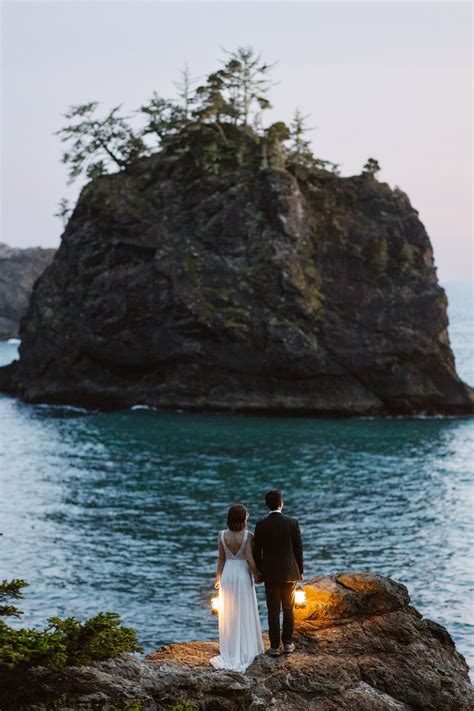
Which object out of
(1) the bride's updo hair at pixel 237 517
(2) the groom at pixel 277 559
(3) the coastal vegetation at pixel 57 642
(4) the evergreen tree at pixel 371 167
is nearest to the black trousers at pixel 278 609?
(2) the groom at pixel 277 559

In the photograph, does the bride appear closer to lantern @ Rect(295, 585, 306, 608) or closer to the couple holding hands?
the couple holding hands

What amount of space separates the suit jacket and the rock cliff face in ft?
194

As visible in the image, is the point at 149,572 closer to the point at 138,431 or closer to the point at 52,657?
the point at 52,657

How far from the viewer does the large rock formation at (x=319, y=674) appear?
9922 millimetres

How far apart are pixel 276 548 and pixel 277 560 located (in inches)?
6.8

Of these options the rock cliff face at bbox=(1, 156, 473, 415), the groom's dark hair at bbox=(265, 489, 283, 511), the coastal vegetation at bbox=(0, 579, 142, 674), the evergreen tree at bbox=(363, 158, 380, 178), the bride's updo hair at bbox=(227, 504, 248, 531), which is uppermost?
the evergreen tree at bbox=(363, 158, 380, 178)

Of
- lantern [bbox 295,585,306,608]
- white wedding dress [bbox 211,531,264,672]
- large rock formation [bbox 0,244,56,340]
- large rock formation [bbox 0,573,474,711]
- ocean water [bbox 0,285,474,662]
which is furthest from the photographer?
large rock formation [bbox 0,244,56,340]

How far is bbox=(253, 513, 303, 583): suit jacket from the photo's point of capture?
1375 centimetres

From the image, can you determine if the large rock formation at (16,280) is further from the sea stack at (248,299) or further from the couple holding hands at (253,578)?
the couple holding hands at (253,578)

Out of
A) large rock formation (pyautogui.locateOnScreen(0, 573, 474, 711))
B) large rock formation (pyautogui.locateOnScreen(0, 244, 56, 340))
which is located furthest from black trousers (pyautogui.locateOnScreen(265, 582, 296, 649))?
large rock formation (pyautogui.locateOnScreen(0, 244, 56, 340))

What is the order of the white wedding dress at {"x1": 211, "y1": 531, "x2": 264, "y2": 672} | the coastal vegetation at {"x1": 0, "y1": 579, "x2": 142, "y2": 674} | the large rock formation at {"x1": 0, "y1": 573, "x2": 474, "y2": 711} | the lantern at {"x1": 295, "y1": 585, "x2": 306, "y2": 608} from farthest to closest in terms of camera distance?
the lantern at {"x1": 295, "y1": 585, "x2": 306, "y2": 608}
the white wedding dress at {"x1": 211, "y1": 531, "x2": 264, "y2": 672}
the large rock formation at {"x1": 0, "y1": 573, "x2": 474, "y2": 711}
the coastal vegetation at {"x1": 0, "y1": 579, "x2": 142, "y2": 674}

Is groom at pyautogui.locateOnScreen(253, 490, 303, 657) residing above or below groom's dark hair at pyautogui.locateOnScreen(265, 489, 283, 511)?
below

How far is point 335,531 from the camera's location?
4053cm

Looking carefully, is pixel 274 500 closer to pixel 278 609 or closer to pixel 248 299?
pixel 278 609
